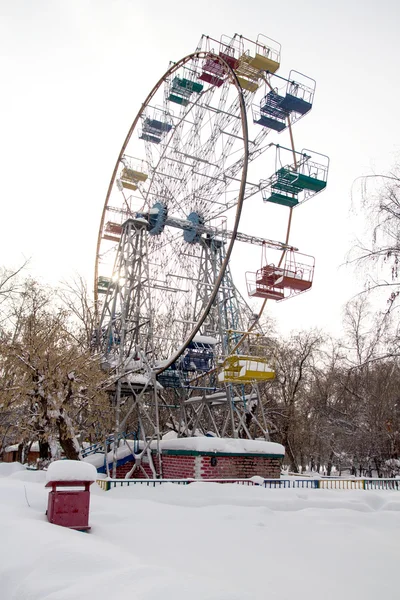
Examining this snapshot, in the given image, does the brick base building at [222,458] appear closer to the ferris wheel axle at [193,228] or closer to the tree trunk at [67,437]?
the tree trunk at [67,437]

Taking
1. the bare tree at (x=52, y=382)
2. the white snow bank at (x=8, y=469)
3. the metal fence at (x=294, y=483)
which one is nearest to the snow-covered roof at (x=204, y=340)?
the bare tree at (x=52, y=382)

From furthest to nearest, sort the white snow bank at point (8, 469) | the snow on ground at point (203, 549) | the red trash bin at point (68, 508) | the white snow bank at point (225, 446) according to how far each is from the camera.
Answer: the white snow bank at point (8, 469), the white snow bank at point (225, 446), the red trash bin at point (68, 508), the snow on ground at point (203, 549)

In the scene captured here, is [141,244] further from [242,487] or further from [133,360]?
[242,487]

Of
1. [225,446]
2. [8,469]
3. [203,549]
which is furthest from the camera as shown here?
[8,469]

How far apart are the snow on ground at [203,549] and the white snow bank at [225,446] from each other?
418 centimetres

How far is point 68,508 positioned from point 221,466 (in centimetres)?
894

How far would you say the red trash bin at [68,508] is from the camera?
277 inches

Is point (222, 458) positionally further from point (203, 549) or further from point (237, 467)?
point (203, 549)

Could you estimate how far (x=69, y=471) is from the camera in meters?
7.26

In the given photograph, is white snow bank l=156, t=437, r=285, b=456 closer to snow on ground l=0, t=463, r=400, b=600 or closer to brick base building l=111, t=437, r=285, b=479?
brick base building l=111, t=437, r=285, b=479

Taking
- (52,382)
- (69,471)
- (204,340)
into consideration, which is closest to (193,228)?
(204,340)

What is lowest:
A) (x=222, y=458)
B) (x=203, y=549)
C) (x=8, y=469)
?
(x=8, y=469)

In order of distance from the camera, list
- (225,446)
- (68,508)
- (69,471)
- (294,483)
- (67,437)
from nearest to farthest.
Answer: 1. (68,508)
2. (69,471)
3. (294,483)
4. (225,446)
5. (67,437)

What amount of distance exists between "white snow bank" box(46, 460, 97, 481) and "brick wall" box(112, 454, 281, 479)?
324 inches
